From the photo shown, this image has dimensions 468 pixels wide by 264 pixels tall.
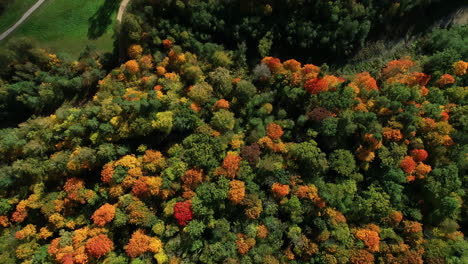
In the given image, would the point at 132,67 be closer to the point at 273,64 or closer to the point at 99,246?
the point at 273,64

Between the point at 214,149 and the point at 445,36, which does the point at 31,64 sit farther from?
the point at 445,36

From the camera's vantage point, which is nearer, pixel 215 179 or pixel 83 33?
pixel 215 179

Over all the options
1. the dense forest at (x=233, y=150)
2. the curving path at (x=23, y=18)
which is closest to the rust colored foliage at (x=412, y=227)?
the dense forest at (x=233, y=150)

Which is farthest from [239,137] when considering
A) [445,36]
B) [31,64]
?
[445,36]

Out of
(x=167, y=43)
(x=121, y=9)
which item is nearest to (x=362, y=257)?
(x=167, y=43)

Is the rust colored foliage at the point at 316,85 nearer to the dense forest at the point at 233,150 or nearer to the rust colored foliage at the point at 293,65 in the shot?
the dense forest at the point at 233,150

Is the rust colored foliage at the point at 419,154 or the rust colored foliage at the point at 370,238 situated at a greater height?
the rust colored foliage at the point at 419,154
